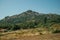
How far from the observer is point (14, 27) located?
6681cm

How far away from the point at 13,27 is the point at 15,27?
196cm

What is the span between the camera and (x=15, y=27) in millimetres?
67688

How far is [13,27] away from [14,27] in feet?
3.30

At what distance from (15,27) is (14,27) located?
95 centimetres

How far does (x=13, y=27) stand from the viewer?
6588cm
